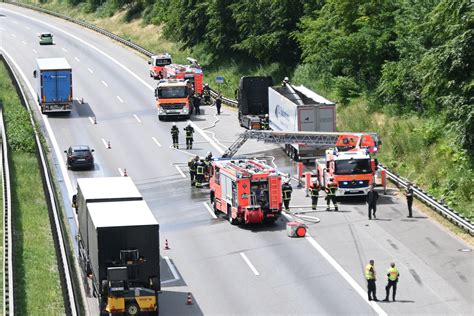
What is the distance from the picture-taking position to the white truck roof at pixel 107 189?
135 ft

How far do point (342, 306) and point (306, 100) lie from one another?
1087 inches

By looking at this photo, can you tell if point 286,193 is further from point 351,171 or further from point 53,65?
point 53,65

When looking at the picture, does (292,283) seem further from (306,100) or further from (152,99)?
(152,99)

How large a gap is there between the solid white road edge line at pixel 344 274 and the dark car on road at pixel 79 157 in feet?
56.5

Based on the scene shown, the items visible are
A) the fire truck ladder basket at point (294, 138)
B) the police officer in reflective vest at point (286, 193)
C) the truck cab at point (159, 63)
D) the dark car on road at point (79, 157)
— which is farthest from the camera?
the truck cab at point (159, 63)

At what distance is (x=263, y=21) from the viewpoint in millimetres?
85375

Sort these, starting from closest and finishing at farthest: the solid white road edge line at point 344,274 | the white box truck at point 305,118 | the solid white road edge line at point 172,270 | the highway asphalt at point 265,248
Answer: the solid white road edge line at point 344,274, the highway asphalt at point 265,248, the solid white road edge line at point 172,270, the white box truck at point 305,118

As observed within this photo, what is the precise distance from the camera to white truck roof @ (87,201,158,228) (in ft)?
121

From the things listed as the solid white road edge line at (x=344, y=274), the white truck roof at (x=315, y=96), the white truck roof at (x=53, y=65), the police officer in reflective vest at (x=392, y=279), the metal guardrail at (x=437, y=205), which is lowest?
the solid white road edge line at (x=344, y=274)

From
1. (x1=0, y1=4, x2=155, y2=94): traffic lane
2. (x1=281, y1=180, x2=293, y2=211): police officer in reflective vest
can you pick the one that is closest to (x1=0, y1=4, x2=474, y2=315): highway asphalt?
(x1=281, y1=180, x2=293, y2=211): police officer in reflective vest

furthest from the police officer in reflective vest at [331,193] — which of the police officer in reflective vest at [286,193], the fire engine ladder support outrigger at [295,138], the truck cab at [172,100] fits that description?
the truck cab at [172,100]

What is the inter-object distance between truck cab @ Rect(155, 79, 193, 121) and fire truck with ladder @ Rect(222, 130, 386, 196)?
15.7 metres

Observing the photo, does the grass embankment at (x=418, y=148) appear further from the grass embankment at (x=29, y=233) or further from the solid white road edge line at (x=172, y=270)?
the grass embankment at (x=29, y=233)

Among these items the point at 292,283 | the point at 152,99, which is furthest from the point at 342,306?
the point at 152,99
